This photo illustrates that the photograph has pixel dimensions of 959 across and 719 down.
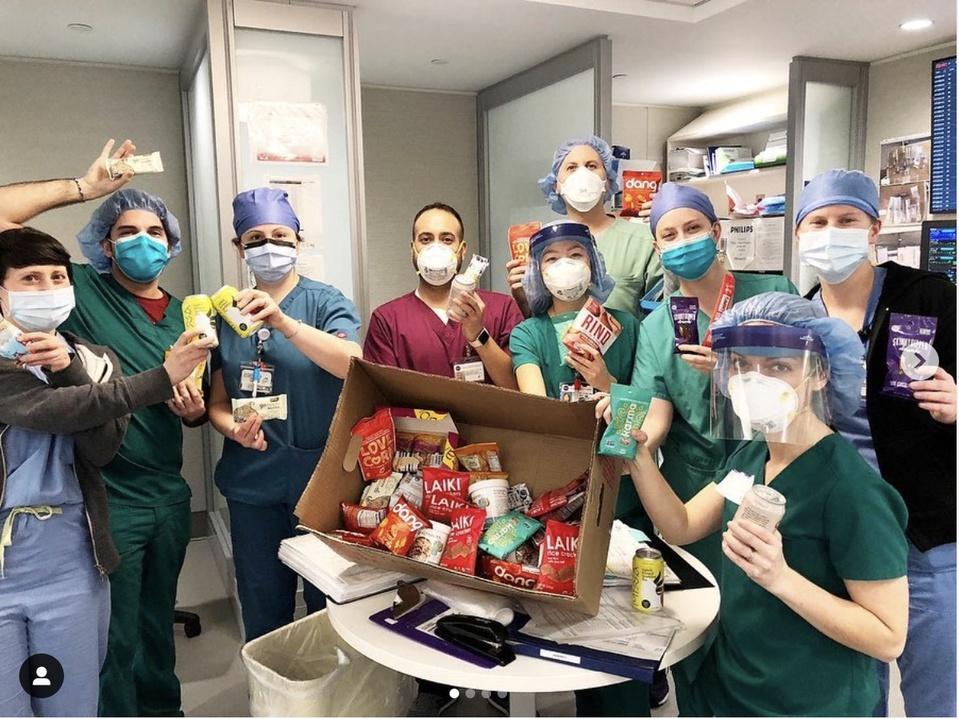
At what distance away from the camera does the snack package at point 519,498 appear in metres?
1.52

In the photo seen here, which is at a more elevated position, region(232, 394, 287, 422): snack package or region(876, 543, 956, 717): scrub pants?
region(232, 394, 287, 422): snack package

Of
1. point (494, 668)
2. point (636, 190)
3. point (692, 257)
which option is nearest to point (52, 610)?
point (494, 668)

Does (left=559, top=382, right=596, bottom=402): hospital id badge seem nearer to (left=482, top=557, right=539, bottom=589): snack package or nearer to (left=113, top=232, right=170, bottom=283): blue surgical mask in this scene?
(left=482, top=557, right=539, bottom=589): snack package

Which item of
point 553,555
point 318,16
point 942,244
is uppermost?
point 318,16

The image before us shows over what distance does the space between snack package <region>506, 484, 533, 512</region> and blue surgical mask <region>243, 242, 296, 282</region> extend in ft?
3.69

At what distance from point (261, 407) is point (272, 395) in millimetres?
134

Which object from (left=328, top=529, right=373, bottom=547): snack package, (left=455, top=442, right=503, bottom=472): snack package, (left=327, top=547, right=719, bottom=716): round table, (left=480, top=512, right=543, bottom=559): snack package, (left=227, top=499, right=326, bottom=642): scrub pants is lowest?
(left=227, top=499, right=326, bottom=642): scrub pants

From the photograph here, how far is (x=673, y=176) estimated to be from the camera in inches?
223

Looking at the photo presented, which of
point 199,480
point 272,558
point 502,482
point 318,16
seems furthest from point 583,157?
point 199,480

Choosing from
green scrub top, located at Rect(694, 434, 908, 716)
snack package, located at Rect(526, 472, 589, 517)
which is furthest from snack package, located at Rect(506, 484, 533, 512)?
green scrub top, located at Rect(694, 434, 908, 716)

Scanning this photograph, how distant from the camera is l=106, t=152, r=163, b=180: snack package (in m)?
2.11

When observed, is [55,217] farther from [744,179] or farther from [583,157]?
[744,179]

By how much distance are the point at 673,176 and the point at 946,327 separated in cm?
415

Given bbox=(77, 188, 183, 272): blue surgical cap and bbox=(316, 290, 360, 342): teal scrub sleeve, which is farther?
bbox=(316, 290, 360, 342): teal scrub sleeve
